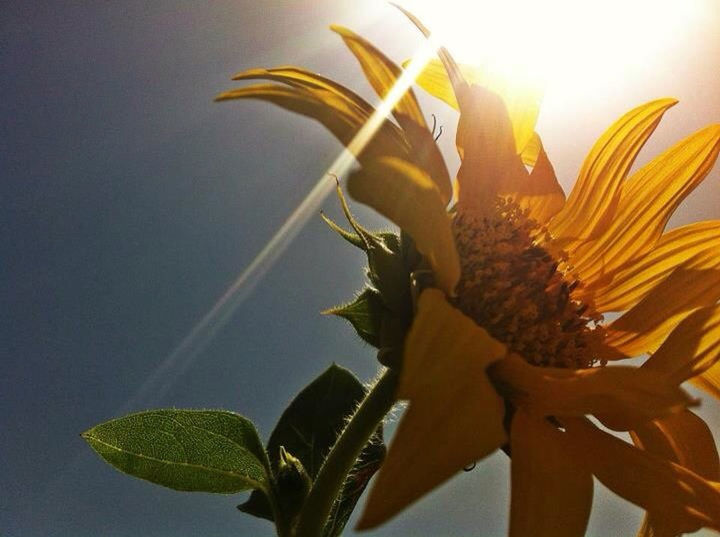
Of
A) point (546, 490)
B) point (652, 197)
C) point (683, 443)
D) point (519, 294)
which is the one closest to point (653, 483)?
point (546, 490)

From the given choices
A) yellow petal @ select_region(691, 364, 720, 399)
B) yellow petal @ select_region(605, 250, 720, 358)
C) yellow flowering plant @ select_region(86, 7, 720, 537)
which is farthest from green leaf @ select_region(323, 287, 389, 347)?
yellow petal @ select_region(691, 364, 720, 399)

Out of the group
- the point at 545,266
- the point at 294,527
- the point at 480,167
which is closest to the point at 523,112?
the point at 480,167

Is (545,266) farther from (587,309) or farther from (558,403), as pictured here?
(558,403)

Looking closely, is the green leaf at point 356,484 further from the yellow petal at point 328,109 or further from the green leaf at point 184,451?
the yellow petal at point 328,109

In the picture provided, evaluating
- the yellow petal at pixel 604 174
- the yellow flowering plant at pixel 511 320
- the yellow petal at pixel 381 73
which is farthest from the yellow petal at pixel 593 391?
the yellow petal at pixel 604 174

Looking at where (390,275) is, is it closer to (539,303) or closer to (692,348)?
(539,303)
